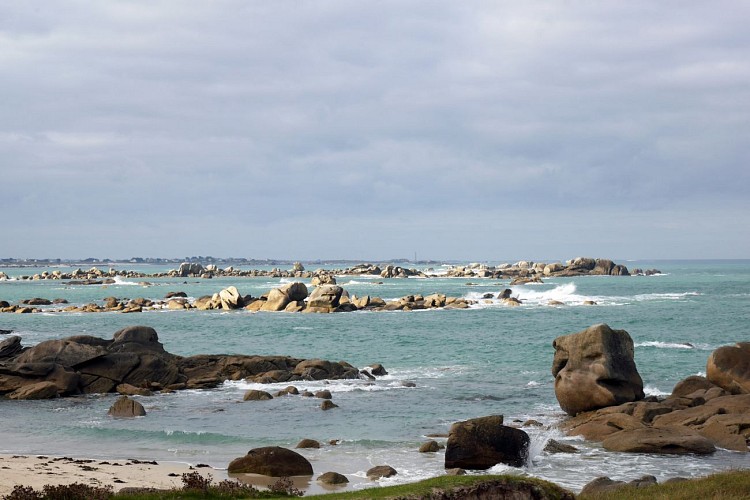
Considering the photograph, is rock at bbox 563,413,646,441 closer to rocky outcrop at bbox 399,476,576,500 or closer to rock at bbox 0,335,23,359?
rocky outcrop at bbox 399,476,576,500

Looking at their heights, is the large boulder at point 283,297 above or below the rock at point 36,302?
above

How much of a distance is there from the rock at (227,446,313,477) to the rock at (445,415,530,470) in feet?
14.0

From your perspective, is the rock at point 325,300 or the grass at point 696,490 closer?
the grass at point 696,490

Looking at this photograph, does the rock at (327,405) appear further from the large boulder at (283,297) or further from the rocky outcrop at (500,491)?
the large boulder at (283,297)

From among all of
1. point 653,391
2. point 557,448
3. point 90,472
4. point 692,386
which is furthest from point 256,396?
point 692,386

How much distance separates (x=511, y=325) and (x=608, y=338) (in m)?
41.9

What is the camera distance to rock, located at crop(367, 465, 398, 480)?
20.0m

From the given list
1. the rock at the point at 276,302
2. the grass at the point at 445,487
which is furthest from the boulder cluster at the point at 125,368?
the rock at the point at 276,302

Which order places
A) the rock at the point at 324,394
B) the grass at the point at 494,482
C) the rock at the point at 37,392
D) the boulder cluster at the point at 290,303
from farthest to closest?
the boulder cluster at the point at 290,303, the rock at the point at 37,392, the rock at the point at 324,394, the grass at the point at 494,482

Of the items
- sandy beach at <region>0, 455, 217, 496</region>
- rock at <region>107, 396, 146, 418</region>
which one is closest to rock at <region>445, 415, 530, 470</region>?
sandy beach at <region>0, 455, 217, 496</region>

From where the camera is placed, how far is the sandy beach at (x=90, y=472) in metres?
18.2

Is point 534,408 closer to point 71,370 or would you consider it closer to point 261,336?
point 71,370

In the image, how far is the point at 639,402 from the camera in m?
27.7

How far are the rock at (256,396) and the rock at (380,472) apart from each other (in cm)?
1449
